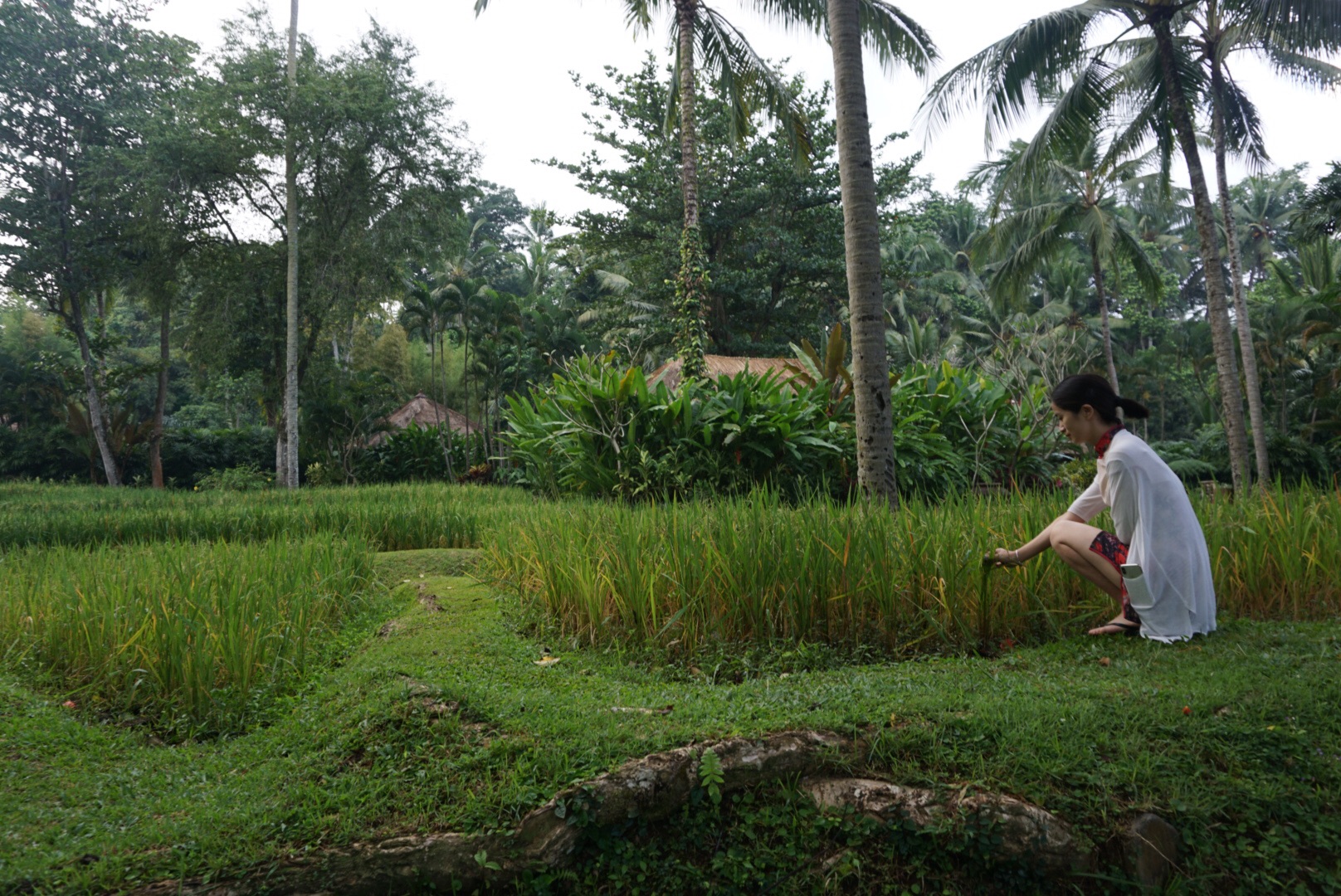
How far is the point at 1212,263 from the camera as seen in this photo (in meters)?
11.8

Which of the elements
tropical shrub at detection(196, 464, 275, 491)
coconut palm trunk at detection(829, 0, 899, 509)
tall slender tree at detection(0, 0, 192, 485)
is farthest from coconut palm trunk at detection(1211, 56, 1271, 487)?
tall slender tree at detection(0, 0, 192, 485)

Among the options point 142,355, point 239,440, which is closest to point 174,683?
point 239,440

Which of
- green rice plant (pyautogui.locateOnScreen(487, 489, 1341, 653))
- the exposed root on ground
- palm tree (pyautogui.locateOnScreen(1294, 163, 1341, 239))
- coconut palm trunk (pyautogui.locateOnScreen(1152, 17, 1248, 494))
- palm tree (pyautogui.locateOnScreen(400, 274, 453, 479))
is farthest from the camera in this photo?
palm tree (pyautogui.locateOnScreen(400, 274, 453, 479))

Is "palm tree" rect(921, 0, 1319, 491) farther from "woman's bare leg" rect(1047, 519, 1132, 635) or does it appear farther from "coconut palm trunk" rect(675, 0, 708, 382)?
"woman's bare leg" rect(1047, 519, 1132, 635)

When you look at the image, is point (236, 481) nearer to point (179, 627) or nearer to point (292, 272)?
point (292, 272)

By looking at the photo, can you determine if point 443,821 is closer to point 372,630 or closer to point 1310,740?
point 372,630

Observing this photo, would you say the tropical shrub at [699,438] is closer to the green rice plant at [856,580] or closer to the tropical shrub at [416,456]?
the green rice plant at [856,580]

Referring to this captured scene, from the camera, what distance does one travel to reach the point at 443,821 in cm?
234

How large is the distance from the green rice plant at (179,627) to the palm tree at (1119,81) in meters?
11.3

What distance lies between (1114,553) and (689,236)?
10365 millimetres

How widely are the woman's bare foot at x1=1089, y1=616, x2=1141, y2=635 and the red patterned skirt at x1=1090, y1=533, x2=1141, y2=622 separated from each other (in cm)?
2

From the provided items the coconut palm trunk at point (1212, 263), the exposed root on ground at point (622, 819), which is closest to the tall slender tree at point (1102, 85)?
the coconut palm trunk at point (1212, 263)

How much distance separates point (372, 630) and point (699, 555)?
184cm

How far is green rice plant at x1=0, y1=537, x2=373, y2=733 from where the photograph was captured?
133 inches
